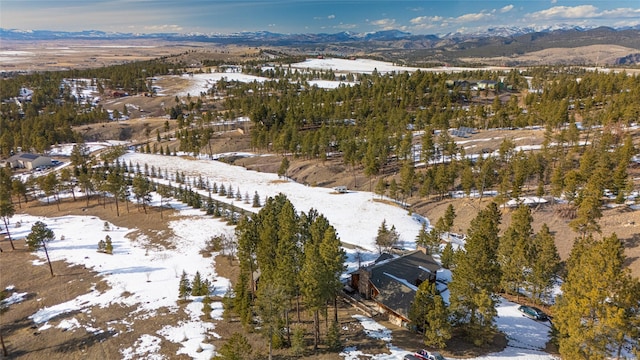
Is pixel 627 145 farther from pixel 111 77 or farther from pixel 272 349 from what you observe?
pixel 111 77

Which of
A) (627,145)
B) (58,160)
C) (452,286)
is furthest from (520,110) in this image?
(58,160)

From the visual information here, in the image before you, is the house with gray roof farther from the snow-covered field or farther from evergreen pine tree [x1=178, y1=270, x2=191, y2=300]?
evergreen pine tree [x1=178, y1=270, x2=191, y2=300]

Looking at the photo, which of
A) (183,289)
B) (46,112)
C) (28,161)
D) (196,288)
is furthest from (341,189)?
(46,112)

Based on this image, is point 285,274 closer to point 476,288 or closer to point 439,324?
point 439,324

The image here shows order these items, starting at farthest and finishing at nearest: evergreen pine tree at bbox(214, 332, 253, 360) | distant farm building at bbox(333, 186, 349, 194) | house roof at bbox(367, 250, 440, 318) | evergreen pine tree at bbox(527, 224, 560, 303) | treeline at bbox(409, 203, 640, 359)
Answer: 1. distant farm building at bbox(333, 186, 349, 194)
2. evergreen pine tree at bbox(527, 224, 560, 303)
3. house roof at bbox(367, 250, 440, 318)
4. evergreen pine tree at bbox(214, 332, 253, 360)
5. treeline at bbox(409, 203, 640, 359)

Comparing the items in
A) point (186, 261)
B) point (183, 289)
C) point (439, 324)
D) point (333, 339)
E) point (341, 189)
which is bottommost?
point (186, 261)

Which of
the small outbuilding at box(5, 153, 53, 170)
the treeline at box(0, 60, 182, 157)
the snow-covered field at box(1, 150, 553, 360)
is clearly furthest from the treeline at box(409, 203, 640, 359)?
the treeline at box(0, 60, 182, 157)
